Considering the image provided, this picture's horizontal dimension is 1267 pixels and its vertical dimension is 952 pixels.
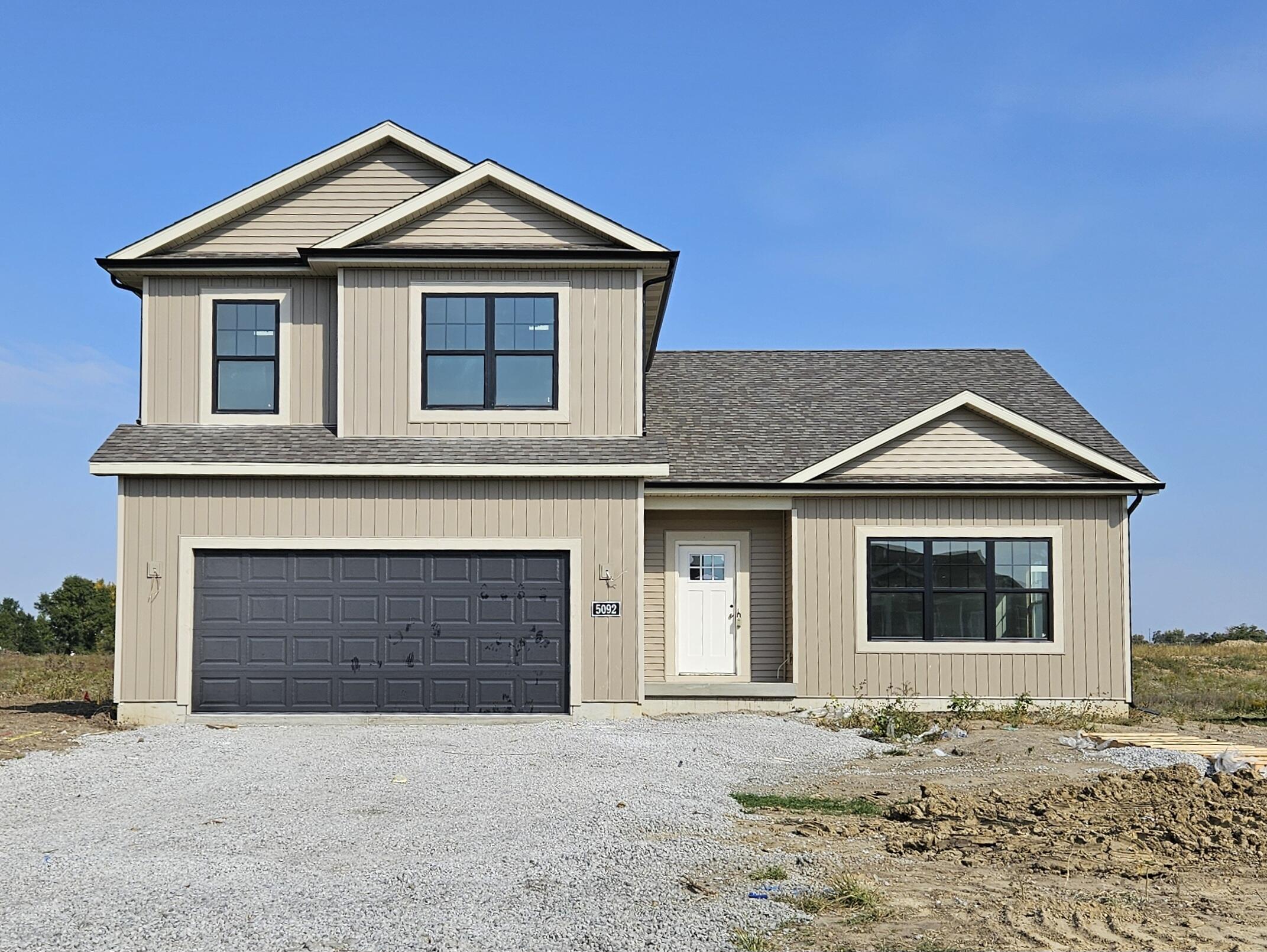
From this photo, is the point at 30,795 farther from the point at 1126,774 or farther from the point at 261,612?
the point at 1126,774

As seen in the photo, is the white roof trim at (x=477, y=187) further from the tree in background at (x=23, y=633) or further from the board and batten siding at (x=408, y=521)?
the tree in background at (x=23, y=633)

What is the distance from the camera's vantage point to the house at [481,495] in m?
16.2

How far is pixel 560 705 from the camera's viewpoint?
16266 mm

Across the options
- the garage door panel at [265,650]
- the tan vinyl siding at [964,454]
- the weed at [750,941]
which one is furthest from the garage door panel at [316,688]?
the weed at [750,941]

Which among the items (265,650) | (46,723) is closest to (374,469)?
(265,650)

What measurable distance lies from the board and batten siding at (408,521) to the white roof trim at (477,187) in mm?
3196

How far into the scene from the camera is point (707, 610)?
1919cm

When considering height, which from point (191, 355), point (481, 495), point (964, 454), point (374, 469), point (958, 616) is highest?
point (191, 355)

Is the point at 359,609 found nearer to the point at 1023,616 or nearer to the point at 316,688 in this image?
the point at 316,688

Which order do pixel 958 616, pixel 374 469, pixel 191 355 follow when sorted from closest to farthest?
pixel 374 469, pixel 191 355, pixel 958 616

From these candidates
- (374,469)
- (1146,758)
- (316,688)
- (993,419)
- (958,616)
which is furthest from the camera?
(993,419)

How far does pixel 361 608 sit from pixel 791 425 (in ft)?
24.7

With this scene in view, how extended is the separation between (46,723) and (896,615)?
452 inches

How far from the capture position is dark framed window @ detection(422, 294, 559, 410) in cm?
1675
